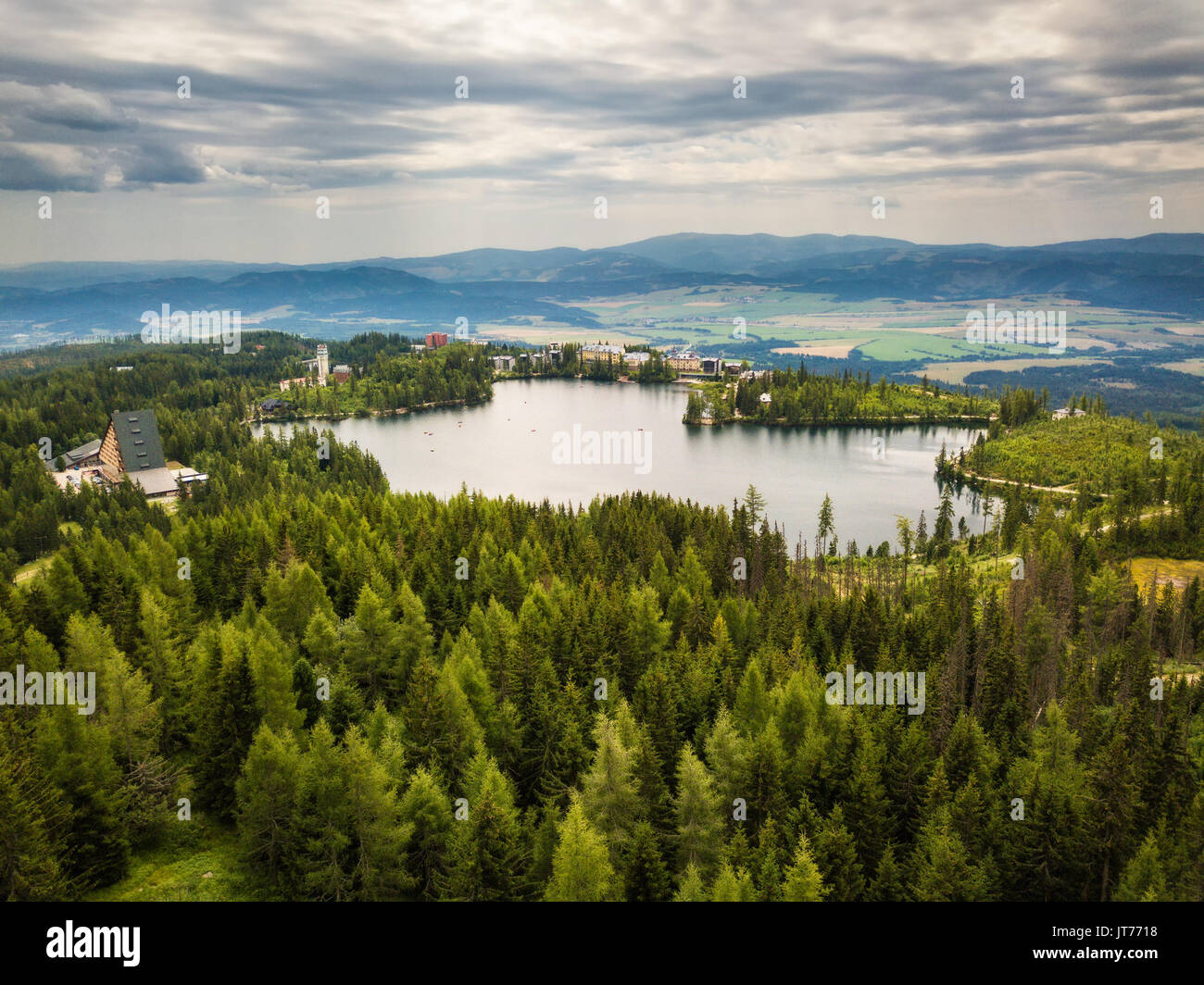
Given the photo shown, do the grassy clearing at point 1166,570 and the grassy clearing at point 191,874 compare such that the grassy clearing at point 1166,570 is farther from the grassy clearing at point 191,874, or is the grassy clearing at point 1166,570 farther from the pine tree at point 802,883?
the grassy clearing at point 191,874

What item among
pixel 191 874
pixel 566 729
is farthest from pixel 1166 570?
pixel 191 874

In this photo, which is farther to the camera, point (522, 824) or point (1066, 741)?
point (1066, 741)

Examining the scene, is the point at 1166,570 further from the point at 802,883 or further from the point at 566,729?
the point at 802,883

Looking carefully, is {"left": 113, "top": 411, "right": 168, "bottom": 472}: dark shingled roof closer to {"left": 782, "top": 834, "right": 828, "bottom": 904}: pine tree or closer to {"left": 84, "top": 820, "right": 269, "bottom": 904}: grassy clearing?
{"left": 84, "top": 820, "right": 269, "bottom": 904}: grassy clearing

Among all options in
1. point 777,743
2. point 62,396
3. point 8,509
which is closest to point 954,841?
point 777,743

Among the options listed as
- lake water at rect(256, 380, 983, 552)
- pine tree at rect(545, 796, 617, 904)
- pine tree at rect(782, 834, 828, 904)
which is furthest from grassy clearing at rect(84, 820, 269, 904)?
lake water at rect(256, 380, 983, 552)
